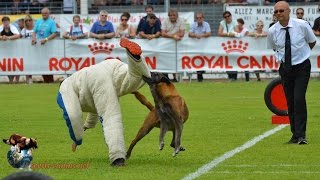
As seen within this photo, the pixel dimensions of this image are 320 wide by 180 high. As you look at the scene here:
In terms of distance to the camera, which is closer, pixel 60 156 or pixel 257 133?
pixel 60 156

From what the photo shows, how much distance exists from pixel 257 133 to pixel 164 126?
4.40m

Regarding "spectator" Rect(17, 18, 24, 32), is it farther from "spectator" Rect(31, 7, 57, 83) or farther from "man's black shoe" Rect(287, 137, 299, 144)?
"man's black shoe" Rect(287, 137, 299, 144)

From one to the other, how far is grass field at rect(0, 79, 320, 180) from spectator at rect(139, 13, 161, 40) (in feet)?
16.5

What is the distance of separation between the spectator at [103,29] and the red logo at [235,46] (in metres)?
3.26

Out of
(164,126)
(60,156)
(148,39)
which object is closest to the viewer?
(164,126)

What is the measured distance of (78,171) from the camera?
37.1 ft

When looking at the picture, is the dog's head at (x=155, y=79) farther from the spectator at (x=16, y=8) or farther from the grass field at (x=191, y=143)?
the spectator at (x=16, y=8)

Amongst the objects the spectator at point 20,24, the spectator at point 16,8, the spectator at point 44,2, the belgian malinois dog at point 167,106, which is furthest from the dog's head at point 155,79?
the spectator at point 44,2

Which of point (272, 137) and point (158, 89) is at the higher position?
point (158, 89)

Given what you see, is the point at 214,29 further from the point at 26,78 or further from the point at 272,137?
the point at 272,137

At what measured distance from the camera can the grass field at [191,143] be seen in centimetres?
1116

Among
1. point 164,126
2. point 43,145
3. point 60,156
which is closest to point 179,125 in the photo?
point 164,126

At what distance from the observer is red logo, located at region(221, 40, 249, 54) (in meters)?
29.2

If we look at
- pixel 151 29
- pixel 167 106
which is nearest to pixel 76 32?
pixel 151 29
